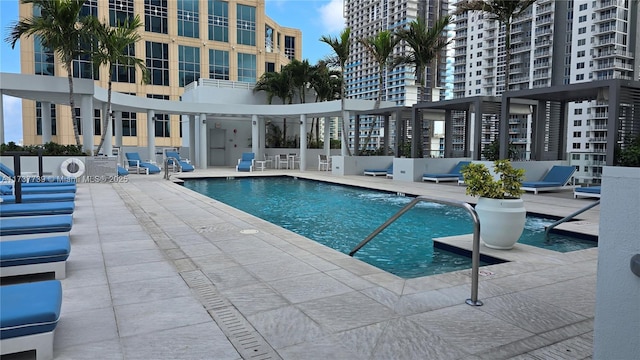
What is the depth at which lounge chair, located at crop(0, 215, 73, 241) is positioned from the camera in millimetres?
4879

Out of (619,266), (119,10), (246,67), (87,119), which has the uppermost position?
(119,10)

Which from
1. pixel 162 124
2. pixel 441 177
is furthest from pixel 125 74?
pixel 441 177

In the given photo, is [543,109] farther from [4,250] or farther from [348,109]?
[4,250]

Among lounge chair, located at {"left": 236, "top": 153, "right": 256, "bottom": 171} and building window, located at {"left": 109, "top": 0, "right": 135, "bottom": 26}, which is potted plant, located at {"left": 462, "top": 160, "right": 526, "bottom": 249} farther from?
building window, located at {"left": 109, "top": 0, "right": 135, "bottom": 26}

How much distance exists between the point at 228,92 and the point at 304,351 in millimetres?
24571

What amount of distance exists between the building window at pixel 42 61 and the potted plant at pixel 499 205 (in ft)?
127

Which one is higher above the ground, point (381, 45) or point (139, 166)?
point (381, 45)

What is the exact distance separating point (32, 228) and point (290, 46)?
49.3m

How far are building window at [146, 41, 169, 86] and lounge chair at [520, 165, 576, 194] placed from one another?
110 feet

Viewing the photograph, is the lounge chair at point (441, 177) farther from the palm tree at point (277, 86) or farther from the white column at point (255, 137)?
the palm tree at point (277, 86)

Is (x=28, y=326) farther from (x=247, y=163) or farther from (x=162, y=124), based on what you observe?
(x=162, y=124)

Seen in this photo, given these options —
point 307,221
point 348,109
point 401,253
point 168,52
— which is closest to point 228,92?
point 348,109

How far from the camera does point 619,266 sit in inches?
81.5

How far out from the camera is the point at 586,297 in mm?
3717
